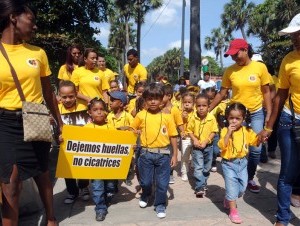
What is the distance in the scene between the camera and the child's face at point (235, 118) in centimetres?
407

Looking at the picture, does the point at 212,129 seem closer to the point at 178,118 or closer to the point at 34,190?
the point at 178,118

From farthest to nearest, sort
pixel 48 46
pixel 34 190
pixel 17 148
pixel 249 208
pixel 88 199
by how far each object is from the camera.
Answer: pixel 48 46 → pixel 88 199 → pixel 249 208 → pixel 34 190 → pixel 17 148

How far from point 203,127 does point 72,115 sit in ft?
5.45

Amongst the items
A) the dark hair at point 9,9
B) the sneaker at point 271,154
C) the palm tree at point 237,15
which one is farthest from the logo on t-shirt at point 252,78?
the palm tree at point 237,15

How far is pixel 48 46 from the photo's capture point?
14016 mm

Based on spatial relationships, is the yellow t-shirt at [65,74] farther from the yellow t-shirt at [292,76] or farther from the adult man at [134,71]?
the yellow t-shirt at [292,76]

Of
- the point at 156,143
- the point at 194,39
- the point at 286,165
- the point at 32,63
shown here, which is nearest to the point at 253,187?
the point at 286,165

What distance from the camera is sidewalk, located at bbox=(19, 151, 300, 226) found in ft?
13.0

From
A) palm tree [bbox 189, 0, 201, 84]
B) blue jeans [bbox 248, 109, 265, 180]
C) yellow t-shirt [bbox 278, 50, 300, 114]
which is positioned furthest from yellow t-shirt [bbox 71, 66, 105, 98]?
palm tree [bbox 189, 0, 201, 84]

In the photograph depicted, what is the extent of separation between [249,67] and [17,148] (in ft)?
9.55

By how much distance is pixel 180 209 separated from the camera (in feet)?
14.2

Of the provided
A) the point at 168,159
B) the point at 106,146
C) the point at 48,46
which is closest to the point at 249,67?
the point at 168,159

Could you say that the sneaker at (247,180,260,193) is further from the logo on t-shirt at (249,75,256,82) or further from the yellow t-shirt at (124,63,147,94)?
the yellow t-shirt at (124,63,147,94)

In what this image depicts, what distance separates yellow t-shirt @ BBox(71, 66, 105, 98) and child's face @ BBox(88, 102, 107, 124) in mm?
1138
